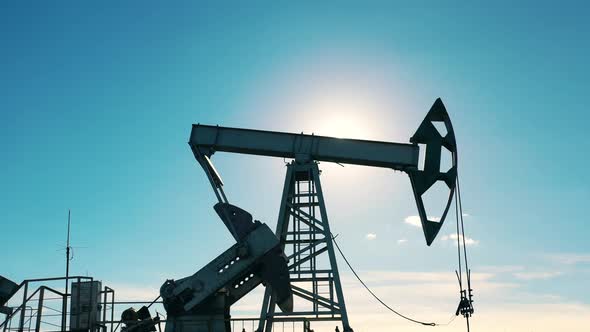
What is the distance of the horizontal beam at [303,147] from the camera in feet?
57.2

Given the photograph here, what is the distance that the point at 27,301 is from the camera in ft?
47.0

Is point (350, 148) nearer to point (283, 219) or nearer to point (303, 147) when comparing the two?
point (303, 147)

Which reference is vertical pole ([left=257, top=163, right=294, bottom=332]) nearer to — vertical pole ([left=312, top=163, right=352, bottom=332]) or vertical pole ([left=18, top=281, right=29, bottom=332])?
vertical pole ([left=312, top=163, right=352, bottom=332])

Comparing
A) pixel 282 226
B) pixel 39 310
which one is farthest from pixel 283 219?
pixel 39 310

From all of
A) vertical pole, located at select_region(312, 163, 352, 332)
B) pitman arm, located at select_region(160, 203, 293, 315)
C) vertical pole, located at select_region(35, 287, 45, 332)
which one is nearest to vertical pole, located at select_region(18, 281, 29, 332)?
vertical pole, located at select_region(35, 287, 45, 332)

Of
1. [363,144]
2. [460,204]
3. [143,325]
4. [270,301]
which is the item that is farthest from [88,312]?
[460,204]

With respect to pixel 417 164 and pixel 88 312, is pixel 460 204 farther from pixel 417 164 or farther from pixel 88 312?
pixel 88 312

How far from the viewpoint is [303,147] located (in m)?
17.7

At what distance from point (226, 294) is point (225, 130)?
15.6ft

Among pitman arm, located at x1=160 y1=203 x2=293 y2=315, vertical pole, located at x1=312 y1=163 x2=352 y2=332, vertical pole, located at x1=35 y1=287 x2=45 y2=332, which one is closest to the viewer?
vertical pole, located at x1=35 y1=287 x2=45 y2=332

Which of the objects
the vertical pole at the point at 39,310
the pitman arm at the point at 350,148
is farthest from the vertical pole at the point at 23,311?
the pitman arm at the point at 350,148

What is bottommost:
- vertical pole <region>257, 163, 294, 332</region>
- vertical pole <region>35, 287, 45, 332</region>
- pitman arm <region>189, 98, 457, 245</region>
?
vertical pole <region>35, 287, 45, 332</region>

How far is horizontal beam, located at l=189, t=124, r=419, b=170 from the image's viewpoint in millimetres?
17438

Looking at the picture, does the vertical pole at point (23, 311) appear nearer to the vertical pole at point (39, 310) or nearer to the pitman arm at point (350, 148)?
the vertical pole at point (39, 310)
